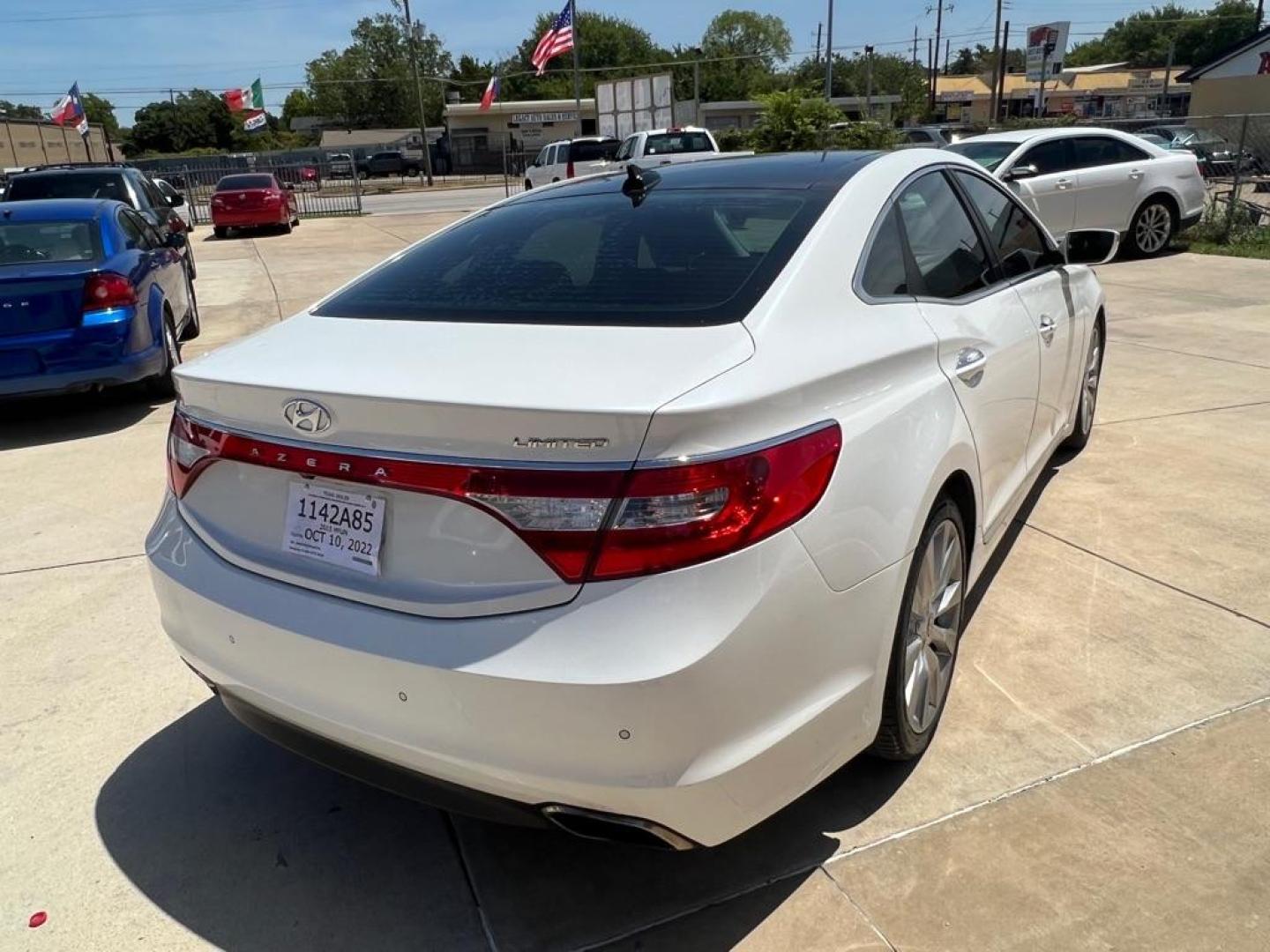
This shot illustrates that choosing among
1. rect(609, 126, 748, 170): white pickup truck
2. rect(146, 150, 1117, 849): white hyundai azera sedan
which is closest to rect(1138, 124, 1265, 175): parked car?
rect(609, 126, 748, 170): white pickup truck

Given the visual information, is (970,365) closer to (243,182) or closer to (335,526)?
(335,526)

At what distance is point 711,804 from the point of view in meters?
1.97

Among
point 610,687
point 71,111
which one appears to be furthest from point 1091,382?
point 71,111

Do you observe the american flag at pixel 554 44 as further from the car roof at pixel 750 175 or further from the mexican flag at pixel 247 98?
the car roof at pixel 750 175

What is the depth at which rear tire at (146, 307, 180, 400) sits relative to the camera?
23.6ft

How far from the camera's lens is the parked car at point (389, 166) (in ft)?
193

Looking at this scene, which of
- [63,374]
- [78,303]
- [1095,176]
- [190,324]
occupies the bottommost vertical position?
[190,324]

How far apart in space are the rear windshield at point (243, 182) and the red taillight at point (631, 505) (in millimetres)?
24093

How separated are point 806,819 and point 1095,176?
39.3 ft

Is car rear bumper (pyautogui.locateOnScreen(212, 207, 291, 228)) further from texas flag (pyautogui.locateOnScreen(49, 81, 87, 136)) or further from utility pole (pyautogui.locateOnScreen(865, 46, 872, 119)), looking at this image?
utility pole (pyautogui.locateOnScreen(865, 46, 872, 119))

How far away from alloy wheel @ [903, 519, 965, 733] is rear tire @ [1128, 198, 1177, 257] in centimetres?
1183

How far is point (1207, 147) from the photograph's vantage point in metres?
24.5

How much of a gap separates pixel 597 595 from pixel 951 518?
1352 millimetres

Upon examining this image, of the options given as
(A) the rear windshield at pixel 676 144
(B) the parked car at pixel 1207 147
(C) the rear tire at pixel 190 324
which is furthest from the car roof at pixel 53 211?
(B) the parked car at pixel 1207 147
